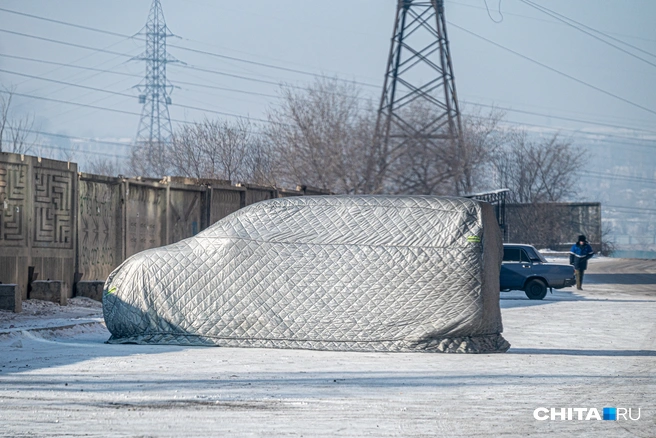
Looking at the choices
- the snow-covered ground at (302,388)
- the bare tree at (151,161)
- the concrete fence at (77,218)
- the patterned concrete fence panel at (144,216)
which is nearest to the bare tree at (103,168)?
the bare tree at (151,161)

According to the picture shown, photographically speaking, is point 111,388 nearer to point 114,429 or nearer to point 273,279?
point 114,429

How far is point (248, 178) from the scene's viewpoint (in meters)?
43.6

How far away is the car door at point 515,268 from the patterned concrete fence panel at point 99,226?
1084 centimetres

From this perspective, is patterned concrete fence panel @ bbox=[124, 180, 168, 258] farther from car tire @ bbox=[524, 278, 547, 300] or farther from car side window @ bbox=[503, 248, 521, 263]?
car tire @ bbox=[524, 278, 547, 300]

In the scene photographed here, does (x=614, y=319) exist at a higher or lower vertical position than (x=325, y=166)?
lower

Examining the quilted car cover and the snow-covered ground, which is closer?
the snow-covered ground

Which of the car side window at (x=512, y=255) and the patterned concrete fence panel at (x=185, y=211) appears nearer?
the patterned concrete fence panel at (x=185, y=211)

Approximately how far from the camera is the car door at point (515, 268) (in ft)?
80.4

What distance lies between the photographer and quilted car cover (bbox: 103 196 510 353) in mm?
10469

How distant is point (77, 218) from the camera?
16.7 meters

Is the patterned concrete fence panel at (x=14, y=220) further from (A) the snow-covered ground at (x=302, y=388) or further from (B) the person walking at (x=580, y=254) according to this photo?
(B) the person walking at (x=580, y=254)

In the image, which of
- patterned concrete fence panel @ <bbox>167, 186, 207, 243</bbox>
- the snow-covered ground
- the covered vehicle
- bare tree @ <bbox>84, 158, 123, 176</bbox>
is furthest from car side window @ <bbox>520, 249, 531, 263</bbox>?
bare tree @ <bbox>84, 158, 123, 176</bbox>

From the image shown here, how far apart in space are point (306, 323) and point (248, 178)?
110 feet

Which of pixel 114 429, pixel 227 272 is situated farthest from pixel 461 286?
pixel 114 429
